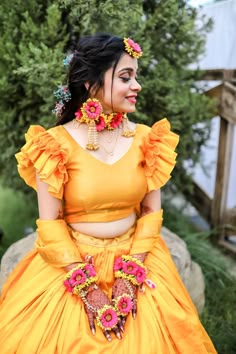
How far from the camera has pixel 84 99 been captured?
1.58 m

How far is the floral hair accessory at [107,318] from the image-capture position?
1381 millimetres

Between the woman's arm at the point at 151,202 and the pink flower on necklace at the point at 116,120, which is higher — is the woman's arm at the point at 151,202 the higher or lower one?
the lower one

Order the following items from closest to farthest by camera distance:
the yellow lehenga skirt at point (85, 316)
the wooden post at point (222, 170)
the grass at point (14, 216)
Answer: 1. the yellow lehenga skirt at point (85, 316)
2. the wooden post at point (222, 170)
3. the grass at point (14, 216)

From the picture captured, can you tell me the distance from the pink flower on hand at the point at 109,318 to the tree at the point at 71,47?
4.95ft

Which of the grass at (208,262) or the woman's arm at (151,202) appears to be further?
the grass at (208,262)

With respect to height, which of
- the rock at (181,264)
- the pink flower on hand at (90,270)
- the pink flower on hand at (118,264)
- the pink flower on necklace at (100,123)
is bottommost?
the rock at (181,264)

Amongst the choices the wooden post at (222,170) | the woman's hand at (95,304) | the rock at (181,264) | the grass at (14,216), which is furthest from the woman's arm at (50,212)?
the wooden post at (222,170)

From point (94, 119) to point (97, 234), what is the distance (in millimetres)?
431

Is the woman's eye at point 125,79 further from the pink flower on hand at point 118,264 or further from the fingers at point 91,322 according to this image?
the fingers at point 91,322

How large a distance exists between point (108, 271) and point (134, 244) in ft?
0.50

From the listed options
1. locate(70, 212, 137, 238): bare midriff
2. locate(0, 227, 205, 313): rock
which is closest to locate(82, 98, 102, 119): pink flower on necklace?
locate(70, 212, 137, 238): bare midriff

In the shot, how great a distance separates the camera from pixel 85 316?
56.2 inches

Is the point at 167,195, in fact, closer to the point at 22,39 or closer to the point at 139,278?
the point at 22,39

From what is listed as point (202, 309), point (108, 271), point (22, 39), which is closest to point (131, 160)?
point (108, 271)
